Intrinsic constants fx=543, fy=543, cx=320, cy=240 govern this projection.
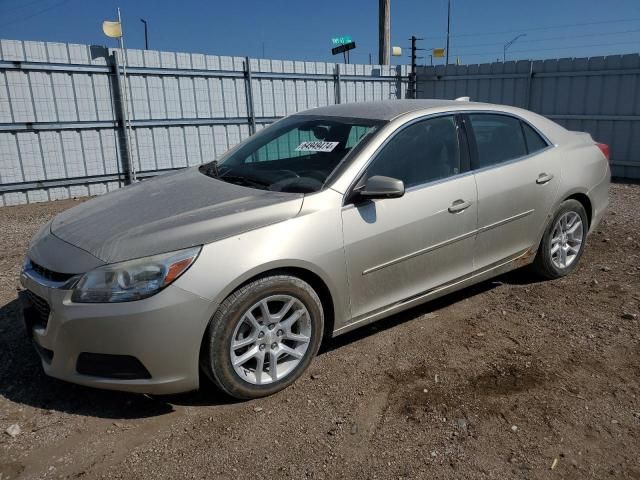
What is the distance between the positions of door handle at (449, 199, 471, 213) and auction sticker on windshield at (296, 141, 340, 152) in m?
0.90

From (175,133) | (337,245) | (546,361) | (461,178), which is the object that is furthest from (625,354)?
(175,133)

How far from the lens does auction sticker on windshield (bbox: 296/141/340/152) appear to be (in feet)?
12.1

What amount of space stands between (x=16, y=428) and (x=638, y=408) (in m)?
3.33

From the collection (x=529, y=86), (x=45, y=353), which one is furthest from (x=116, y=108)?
(x=529, y=86)

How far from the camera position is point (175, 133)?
10094 millimetres

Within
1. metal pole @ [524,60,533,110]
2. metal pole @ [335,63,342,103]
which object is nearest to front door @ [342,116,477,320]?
metal pole @ [524,60,533,110]

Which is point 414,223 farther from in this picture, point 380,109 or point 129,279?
point 129,279

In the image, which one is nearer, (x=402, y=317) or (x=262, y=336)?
(x=262, y=336)

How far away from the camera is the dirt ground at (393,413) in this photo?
8.42 feet

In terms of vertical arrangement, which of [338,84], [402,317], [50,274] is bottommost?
[402,317]

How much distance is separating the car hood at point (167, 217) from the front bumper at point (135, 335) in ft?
0.88

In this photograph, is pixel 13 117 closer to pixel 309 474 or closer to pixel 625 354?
pixel 309 474

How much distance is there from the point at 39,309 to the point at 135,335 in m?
0.69

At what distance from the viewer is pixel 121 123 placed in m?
9.45
